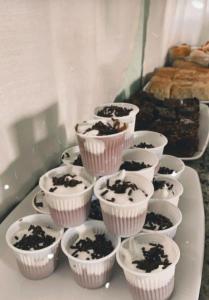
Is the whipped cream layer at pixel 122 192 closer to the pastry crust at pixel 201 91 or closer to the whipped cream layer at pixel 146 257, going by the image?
Result: the whipped cream layer at pixel 146 257

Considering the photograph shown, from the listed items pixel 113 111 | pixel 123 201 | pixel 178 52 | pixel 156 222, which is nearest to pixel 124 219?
pixel 123 201

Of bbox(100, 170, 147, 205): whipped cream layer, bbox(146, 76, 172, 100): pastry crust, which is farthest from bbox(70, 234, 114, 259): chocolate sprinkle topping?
bbox(146, 76, 172, 100): pastry crust

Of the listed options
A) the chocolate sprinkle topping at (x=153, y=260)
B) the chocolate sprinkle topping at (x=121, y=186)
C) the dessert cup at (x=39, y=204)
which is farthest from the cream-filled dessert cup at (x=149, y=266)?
the dessert cup at (x=39, y=204)

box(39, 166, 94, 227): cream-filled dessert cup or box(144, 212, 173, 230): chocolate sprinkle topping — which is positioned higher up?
box(39, 166, 94, 227): cream-filled dessert cup

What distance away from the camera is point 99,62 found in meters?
1.36

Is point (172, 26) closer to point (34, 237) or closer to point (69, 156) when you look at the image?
point (69, 156)

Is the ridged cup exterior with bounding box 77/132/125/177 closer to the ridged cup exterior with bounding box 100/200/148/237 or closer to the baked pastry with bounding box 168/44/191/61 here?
the ridged cup exterior with bounding box 100/200/148/237

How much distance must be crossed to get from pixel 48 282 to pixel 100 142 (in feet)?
1.03

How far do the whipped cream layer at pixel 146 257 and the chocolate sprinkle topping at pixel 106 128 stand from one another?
23 centimetres

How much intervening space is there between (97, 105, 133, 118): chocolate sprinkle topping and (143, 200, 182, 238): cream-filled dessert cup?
9.8 inches

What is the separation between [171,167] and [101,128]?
1.33 feet

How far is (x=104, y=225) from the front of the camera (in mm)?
809

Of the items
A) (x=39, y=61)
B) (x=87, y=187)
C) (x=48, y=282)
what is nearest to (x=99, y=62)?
(x=39, y=61)

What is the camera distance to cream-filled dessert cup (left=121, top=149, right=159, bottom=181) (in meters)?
0.87
